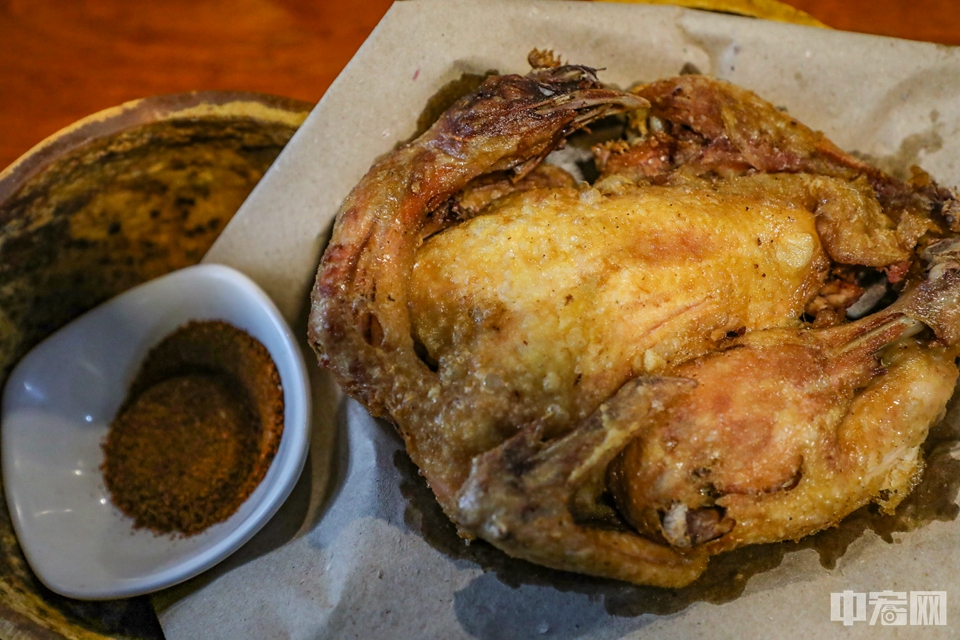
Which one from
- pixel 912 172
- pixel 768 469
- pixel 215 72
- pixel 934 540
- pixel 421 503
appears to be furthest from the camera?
pixel 215 72

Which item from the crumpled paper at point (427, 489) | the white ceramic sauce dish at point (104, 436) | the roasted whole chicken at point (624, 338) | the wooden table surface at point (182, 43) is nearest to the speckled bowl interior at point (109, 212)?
the white ceramic sauce dish at point (104, 436)

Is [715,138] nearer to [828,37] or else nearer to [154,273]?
[828,37]

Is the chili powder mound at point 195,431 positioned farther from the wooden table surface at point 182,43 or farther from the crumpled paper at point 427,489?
the wooden table surface at point 182,43

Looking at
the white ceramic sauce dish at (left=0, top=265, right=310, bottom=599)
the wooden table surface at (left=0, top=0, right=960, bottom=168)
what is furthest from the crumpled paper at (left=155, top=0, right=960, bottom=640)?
the wooden table surface at (left=0, top=0, right=960, bottom=168)

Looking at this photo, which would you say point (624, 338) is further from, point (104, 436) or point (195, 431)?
point (104, 436)

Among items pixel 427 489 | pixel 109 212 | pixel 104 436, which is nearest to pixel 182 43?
pixel 109 212

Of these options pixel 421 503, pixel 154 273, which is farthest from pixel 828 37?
pixel 154 273
